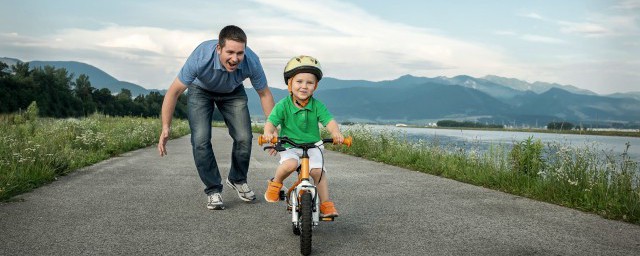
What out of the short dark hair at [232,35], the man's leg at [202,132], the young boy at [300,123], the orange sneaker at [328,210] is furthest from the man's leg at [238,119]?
the orange sneaker at [328,210]

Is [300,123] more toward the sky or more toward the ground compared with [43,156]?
more toward the sky

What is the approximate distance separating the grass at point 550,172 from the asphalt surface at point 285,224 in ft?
1.14

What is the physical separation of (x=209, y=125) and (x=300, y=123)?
1.85 m

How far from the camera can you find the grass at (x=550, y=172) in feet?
20.5

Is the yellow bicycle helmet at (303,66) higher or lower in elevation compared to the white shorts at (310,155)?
higher

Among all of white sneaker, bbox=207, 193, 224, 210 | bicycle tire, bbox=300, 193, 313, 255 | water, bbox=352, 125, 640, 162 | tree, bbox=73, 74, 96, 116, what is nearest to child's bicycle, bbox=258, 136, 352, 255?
bicycle tire, bbox=300, 193, 313, 255

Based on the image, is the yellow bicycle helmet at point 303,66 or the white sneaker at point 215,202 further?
the white sneaker at point 215,202

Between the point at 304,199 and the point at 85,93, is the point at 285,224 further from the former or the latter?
the point at 85,93

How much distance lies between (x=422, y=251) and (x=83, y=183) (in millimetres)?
5856

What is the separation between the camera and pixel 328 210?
4562mm

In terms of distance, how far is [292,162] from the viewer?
4527 millimetres

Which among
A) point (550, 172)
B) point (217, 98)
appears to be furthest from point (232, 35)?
point (550, 172)

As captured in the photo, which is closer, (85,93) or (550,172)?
(550,172)

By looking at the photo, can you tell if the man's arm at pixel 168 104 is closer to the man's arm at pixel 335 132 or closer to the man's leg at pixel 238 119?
the man's leg at pixel 238 119
